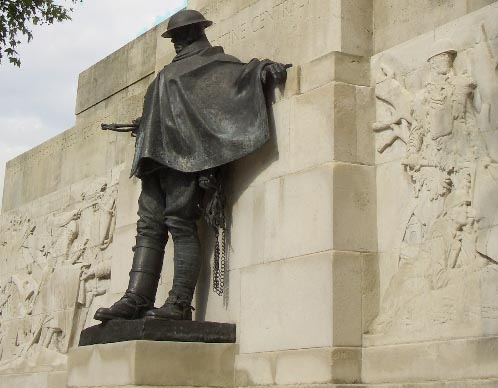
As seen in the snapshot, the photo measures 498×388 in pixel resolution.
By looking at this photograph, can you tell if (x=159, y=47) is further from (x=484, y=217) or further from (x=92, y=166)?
(x=484, y=217)

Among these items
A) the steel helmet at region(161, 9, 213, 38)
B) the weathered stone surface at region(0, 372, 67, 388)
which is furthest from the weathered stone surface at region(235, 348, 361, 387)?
the weathered stone surface at region(0, 372, 67, 388)

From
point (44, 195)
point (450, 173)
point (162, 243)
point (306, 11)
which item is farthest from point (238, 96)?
point (44, 195)

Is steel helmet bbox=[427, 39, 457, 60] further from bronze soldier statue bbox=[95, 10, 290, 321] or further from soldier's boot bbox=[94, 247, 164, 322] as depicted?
soldier's boot bbox=[94, 247, 164, 322]

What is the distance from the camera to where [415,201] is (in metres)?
7.17

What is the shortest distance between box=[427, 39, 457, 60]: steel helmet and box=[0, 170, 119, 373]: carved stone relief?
5.91 meters

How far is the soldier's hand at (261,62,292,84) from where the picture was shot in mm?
8234

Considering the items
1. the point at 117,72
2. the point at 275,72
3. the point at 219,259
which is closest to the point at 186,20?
the point at 275,72

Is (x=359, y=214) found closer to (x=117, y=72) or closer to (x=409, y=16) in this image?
(x=409, y=16)

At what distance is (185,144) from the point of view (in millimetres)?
8484

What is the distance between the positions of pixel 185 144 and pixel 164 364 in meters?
1.93

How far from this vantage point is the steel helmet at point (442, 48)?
7074mm

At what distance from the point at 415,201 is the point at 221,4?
3.48 metres

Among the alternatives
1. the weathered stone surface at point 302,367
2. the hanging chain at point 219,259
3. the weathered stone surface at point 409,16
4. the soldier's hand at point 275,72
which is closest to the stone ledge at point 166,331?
the weathered stone surface at point 302,367

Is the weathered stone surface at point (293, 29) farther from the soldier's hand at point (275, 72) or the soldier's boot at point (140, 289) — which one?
the soldier's boot at point (140, 289)
